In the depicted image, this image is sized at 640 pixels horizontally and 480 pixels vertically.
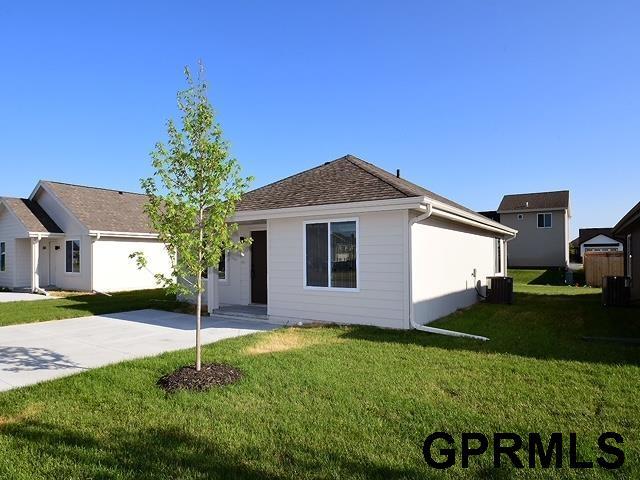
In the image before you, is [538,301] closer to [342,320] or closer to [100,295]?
[342,320]

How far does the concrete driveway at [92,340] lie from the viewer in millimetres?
6211

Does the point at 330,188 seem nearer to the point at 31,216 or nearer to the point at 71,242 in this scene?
the point at 71,242

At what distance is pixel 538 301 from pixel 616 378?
383 inches

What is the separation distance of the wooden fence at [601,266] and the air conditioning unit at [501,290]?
12.8 m

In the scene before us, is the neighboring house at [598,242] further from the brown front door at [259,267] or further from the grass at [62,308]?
the grass at [62,308]

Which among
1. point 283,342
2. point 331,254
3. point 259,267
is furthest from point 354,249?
point 259,267

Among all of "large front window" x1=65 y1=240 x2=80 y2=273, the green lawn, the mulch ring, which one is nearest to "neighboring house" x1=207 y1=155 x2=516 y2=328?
the green lawn

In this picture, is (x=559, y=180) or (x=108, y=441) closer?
(x=108, y=441)

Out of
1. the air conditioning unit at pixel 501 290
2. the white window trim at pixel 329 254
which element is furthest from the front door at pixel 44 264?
the air conditioning unit at pixel 501 290

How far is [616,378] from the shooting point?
5.24 metres

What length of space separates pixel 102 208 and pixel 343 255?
54.9 ft

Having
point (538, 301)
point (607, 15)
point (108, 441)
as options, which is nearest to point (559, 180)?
point (538, 301)

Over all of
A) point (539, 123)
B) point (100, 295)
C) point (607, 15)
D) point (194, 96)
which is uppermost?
point (607, 15)

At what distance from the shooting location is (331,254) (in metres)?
9.39
